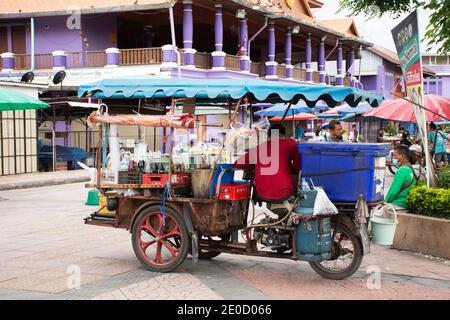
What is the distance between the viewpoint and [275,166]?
603 centimetres

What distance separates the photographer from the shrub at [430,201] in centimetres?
752

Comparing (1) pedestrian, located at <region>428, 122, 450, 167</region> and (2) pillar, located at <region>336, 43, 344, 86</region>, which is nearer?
(1) pedestrian, located at <region>428, 122, 450, 167</region>

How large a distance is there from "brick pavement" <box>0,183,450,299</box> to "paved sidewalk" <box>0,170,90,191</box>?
8.05m

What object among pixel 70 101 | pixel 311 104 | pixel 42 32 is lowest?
pixel 311 104

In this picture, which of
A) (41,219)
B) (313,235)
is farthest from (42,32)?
(313,235)

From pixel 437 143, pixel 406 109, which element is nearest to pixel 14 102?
pixel 406 109

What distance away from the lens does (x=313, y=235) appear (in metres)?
5.75

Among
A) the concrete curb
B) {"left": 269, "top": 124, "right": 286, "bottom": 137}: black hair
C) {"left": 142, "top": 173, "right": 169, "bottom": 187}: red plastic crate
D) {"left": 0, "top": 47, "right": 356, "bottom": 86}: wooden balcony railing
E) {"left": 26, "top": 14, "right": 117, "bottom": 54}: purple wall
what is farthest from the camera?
{"left": 26, "top": 14, "right": 117, "bottom": 54}: purple wall

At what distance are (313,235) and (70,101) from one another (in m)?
16.5

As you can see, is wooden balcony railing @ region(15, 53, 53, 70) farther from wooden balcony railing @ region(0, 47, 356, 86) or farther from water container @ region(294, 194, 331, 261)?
water container @ region(294, 194, 331, 261)

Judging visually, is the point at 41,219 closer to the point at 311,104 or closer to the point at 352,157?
the point at 311,104

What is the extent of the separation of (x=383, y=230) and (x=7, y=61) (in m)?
21.6

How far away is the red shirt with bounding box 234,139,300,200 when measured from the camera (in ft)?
19.7

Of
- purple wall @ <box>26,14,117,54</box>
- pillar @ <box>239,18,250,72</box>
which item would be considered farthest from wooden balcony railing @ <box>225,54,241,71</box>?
purple wall @ <box>26,14,117,54</box>
